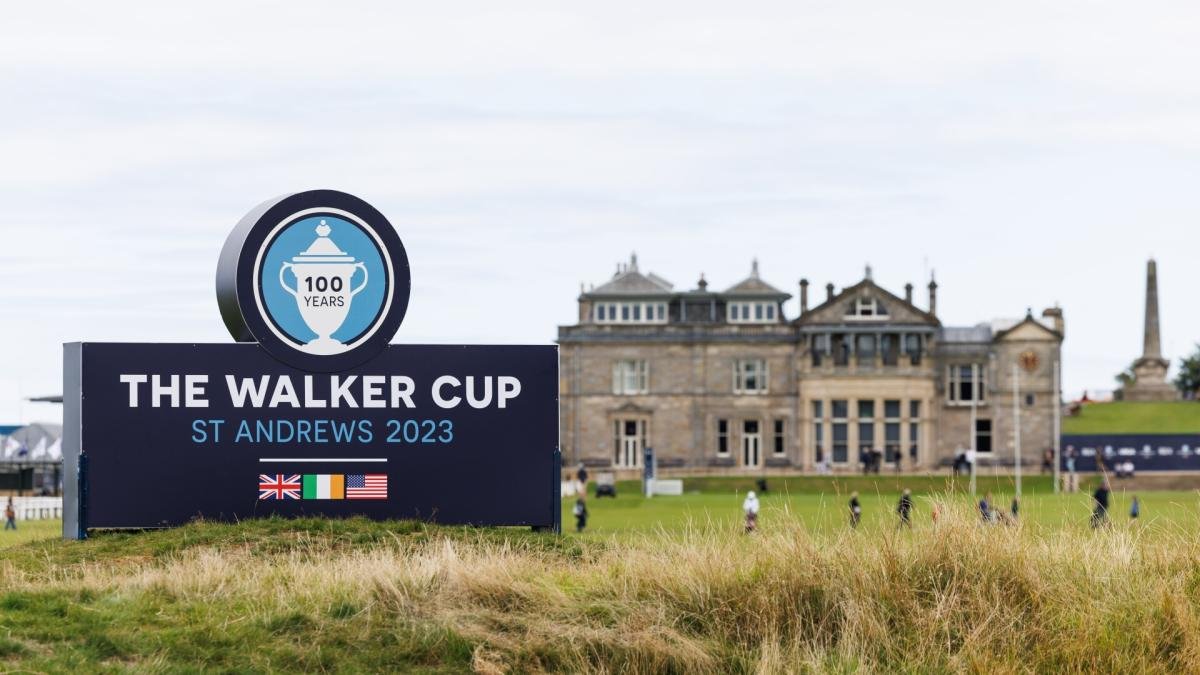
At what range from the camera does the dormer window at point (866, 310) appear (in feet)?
275

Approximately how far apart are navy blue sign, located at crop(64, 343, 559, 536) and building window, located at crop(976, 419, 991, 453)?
66.7m

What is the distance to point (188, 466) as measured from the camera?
19.3 metres

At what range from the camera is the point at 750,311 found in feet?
279

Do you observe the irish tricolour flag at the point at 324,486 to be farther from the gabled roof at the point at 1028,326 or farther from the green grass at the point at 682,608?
the gabled roof at the point at 1028,326

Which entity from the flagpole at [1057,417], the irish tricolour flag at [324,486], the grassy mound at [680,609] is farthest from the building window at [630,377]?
the grassy mound at [680,609]

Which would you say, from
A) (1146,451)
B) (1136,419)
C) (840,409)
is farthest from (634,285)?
(1136,419)

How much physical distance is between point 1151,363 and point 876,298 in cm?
3905

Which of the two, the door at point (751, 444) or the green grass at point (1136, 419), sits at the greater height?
the green grass at point (1136, 419)

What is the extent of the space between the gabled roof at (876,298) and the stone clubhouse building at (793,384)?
0.07 metres

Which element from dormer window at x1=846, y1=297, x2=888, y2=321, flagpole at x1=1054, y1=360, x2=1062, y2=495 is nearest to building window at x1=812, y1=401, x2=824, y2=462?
dormer window at x1=846, y1=297, x2=888, y2=321

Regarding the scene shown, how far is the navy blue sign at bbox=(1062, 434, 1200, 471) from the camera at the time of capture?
78.1m

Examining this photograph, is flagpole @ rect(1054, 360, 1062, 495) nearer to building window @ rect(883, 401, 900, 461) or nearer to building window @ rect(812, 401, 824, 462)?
building window @ rect(883, 401, 900, 461)

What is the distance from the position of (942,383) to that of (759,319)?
9643 millimetres

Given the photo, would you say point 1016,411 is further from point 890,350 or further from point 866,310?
point 866,310
